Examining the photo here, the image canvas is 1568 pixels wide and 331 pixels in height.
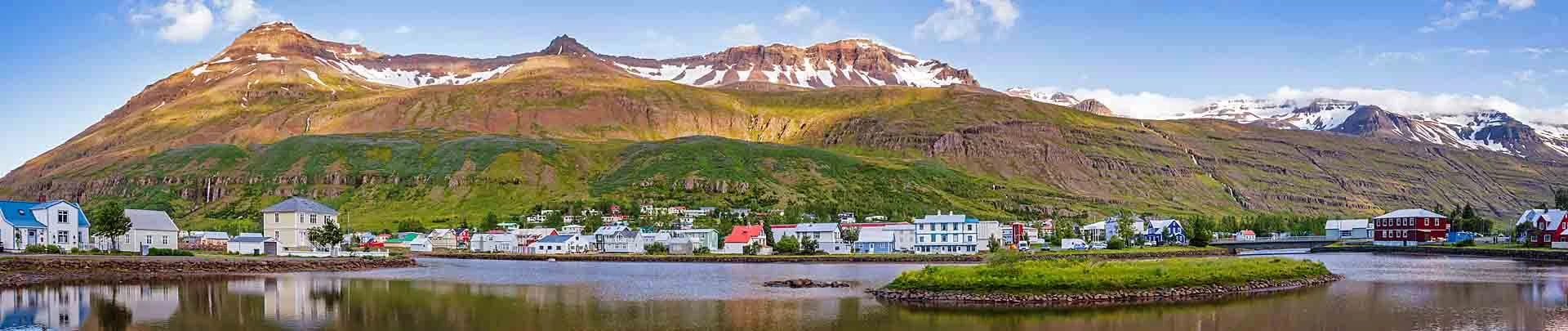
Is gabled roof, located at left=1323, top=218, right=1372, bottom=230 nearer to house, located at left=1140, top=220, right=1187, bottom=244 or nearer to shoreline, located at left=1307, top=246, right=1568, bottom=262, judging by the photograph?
shoreline, located at left=1307, top=246, right=1568, bottom=262

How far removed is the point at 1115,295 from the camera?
50219 mm

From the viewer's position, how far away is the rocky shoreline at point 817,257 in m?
95.2

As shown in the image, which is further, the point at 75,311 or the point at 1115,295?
the point at 1115,295

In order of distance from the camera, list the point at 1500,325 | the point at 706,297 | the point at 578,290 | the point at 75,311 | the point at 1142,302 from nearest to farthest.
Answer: the point at 1500,325
the point at 75,311
the point at 1142,302
the point at 706,297
the point at 578,290

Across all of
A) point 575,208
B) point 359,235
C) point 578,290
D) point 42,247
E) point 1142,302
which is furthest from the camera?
point 575,208

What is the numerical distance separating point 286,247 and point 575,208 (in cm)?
9476

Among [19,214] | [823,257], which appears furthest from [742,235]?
[19,214]

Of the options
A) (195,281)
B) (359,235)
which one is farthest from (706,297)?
(359,235)

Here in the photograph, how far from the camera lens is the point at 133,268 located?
66.4 metres

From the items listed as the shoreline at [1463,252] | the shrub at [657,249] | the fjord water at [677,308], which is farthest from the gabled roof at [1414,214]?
the shrub at [657,249]

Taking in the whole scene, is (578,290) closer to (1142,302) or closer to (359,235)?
(1142,302)

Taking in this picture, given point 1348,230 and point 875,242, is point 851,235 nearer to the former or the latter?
point 875,242

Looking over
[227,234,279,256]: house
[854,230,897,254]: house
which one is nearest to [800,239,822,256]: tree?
[854,230,897,254]: house

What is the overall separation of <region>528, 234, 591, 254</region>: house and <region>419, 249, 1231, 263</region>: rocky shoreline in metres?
6.72
